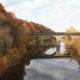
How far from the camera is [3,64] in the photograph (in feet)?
97.6

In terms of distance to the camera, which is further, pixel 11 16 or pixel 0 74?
pixel 11 16

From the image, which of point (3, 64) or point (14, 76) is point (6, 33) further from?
point (14, 76)

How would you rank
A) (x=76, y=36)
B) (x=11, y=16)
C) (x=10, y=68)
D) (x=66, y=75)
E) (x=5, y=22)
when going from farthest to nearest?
(x=76, y=36)
(x=11, y=16)
(x=5, y=22)
(x=10, y=68)
(x=66, y=75)

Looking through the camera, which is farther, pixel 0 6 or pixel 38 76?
pixel 0 6

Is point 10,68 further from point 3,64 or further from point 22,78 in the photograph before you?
point 22,78

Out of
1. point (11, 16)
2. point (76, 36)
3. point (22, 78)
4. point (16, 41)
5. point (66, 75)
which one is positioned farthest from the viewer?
point (76, 36)

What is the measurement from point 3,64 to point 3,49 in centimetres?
479

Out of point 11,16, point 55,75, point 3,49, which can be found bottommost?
point 55,75

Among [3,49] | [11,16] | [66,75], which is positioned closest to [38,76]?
[66,75]

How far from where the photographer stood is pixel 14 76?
26.8 metres

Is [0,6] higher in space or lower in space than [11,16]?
higher

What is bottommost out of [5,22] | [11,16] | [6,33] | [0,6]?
[6,33]

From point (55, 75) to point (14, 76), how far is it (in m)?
8.91

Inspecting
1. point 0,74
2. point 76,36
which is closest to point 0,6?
point 0,74
